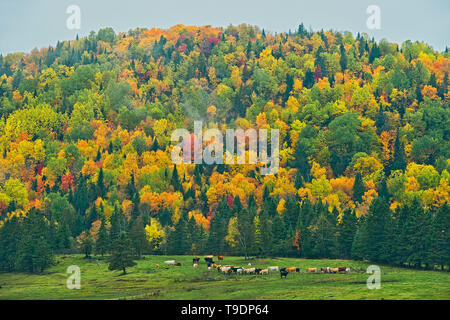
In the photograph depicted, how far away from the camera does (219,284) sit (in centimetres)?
10544

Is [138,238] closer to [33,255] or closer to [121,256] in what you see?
[33,255]

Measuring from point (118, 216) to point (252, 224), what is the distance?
38.2m

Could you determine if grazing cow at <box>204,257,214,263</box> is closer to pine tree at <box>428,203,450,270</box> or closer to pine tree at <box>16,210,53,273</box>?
pine tree at <box>16,210,53,273</box>

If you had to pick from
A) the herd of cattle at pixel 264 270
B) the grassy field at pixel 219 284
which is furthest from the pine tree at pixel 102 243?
the herd of cattle at pixel 264 270

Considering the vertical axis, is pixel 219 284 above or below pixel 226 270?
above

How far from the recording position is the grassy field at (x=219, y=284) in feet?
306

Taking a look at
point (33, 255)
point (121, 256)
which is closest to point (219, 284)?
point (121, 256)

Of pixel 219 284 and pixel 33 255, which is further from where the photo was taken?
pixel 33 255

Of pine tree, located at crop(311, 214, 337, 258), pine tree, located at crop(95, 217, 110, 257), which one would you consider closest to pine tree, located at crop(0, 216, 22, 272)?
pine tree, located at crop(95, 217, 110, 257)

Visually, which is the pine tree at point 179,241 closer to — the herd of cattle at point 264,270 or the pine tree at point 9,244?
the herd of cattle at point 264,270

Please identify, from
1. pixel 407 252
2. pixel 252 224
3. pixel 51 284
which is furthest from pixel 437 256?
pixel 51 284

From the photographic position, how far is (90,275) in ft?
395

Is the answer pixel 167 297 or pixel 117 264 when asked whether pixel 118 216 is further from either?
pixel 167 297

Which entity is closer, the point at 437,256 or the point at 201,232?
the point at 437,256
